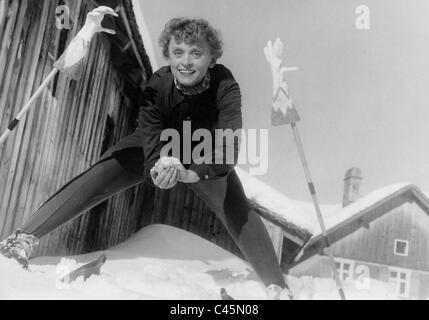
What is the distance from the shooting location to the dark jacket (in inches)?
92.8

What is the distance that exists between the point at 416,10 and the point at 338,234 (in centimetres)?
577

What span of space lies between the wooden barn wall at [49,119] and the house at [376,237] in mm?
4629

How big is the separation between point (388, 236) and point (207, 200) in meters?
6.90

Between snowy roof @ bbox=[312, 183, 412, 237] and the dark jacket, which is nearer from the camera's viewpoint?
the dark jacket

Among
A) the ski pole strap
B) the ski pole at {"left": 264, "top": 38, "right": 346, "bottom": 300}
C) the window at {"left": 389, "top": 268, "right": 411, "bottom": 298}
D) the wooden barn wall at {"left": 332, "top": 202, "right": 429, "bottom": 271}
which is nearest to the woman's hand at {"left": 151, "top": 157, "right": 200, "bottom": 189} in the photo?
the ski pole strap

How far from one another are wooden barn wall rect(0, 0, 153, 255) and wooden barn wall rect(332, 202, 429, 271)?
17.2 feet

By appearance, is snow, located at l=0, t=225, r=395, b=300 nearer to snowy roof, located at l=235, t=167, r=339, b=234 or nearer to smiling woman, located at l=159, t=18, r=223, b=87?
smiling woman, located at l=159, t=18, r=223, b=87

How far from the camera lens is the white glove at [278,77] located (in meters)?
3.19

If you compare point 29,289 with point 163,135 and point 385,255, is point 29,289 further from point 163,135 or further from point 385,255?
point 385,255

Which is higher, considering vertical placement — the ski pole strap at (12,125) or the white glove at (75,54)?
the white glove at (75,54)

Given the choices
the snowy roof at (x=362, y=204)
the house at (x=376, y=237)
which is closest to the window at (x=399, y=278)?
the house at (x=376, y=237)

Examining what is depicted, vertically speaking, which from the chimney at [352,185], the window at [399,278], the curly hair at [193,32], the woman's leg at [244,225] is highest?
the curly hair at [193,32]

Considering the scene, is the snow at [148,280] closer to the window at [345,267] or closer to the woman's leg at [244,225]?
the woman's leg at [244,225]

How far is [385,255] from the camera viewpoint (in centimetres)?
809
